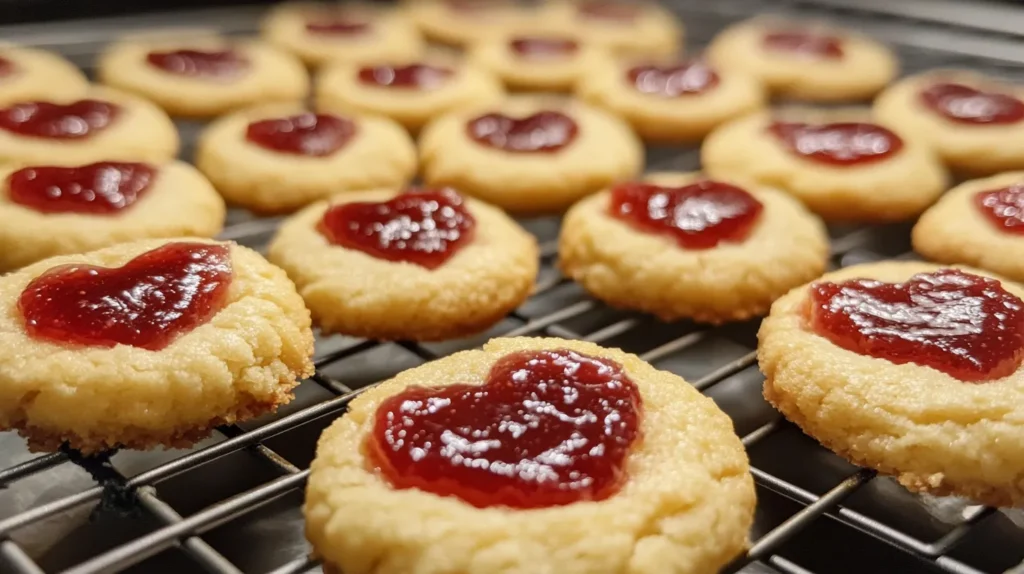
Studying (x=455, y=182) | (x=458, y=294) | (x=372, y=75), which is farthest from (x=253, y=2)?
(x=458, y=294)

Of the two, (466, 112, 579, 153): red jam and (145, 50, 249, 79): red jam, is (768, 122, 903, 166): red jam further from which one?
(145, 50, 249, 79): red jam

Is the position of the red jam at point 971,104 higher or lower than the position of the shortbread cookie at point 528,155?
higher


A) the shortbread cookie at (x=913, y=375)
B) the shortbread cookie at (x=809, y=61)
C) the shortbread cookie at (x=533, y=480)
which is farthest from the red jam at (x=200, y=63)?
the shortbread cookie at (x=913, y=375)

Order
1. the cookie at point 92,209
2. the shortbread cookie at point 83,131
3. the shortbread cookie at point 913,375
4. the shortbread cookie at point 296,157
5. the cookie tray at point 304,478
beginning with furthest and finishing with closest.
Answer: the shortbread cookie at point 296,157, the shortbread cookie at point 83,131, the cookie at point 92,209, the shortbread cookie at point 913,375, the cookie tray at point 304,478

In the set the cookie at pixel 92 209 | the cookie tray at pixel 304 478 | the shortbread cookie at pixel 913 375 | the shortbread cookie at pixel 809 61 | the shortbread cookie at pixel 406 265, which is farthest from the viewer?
the shortbread cookie at pixel 809 61

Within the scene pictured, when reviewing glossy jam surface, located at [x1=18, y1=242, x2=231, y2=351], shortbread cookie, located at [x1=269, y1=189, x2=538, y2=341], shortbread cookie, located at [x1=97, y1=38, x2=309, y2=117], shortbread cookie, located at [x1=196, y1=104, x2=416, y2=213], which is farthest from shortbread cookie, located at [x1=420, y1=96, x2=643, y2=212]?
glossy jam surface, located at [x1=18, y1=242, x2=231, y2=351]

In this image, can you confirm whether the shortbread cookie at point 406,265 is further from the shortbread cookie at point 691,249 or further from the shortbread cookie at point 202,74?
the shortbread cookie at point 202,74
